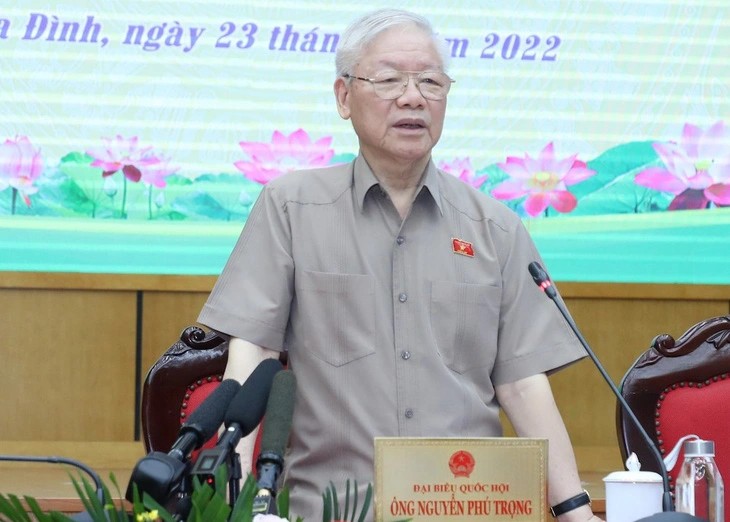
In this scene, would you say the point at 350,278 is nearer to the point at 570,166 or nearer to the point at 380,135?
the point at 380,135

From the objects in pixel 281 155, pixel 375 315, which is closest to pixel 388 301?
pixel 375 315

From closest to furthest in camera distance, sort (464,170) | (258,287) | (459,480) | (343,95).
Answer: (459,480)
(258,287)
(343,95)
(464,170)

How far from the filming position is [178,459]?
1015mm

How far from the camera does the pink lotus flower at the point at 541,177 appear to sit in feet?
13.3

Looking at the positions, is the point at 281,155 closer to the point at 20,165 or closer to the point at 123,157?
the point at 123,157

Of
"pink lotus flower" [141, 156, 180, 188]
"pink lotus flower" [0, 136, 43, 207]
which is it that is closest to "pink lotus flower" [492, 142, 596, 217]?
"pink lotus flower" [141, 156, 180, 188]

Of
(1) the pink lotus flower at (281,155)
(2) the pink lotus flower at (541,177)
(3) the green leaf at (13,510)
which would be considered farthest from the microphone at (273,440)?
(2) the pink lotus flower at (541,177)

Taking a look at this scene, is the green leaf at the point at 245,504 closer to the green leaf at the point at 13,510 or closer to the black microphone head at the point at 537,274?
the green leaf at the point at 13,510

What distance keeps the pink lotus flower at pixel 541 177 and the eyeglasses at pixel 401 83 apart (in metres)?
2.09

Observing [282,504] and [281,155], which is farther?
[281,155]

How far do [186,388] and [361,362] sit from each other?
474mm

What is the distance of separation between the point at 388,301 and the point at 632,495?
55 cm

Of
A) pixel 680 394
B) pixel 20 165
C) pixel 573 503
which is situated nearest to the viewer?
pixel 573 503

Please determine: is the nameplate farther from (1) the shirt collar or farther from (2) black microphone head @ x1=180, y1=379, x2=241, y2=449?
(1) the shirt collar
